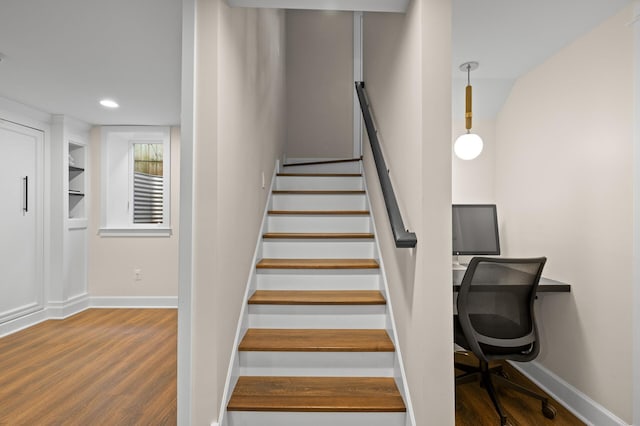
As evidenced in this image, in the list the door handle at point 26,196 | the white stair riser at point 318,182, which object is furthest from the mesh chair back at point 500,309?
the door handle at point 26,196

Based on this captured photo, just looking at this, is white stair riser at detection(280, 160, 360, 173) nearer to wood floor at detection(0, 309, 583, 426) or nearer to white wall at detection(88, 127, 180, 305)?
white wall at detection(88, 127, 180, 305)

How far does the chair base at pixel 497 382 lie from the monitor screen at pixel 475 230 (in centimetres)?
84

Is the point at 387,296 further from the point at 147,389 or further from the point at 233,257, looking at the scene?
the point at 147,389

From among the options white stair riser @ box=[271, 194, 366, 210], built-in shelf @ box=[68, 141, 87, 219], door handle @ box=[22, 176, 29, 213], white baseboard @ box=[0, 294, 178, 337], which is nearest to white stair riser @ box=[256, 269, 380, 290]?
white stair riser @ box=[271, 194, 366, 210]

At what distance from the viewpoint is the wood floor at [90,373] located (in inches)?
82.8

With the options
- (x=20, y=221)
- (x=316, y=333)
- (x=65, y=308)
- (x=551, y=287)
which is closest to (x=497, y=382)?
(x=551, y=287)

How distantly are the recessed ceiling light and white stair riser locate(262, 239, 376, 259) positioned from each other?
7.24ft

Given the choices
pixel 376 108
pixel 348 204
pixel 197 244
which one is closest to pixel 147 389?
pixel 197 244

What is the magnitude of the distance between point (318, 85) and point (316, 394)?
153 inches

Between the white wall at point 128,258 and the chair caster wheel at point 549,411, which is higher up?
the white wall at point 128,258

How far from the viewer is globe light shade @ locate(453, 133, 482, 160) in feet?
8.57

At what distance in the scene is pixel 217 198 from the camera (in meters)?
1.63

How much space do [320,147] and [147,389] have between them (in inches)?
130

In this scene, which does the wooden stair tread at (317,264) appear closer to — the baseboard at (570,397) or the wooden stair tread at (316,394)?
the wooden stair tread at (316,394)
